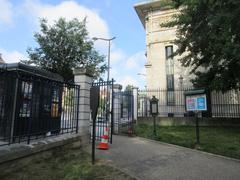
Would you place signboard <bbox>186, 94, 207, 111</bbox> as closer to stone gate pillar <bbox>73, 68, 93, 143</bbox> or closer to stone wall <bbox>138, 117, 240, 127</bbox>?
stone gate pillar <bbox>73, 68, 93, 143</bbox>

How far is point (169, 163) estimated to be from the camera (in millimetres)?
6414

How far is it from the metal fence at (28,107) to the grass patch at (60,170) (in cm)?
69

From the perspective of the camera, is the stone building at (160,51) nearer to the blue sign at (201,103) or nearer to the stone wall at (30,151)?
the blue sign at (201,103)

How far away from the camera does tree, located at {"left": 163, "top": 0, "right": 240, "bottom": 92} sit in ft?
30.4

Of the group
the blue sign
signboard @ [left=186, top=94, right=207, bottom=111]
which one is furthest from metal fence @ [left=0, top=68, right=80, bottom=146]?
the blue sign

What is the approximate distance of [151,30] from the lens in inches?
926

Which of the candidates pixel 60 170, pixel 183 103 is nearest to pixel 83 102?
pixel 60 170

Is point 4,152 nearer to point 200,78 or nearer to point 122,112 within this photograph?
point 122,112

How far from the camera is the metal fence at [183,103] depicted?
16.6 metres

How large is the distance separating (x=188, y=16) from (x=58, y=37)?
13.2 m

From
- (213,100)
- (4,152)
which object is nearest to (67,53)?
(213,100)

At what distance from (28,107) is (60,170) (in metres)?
2.13

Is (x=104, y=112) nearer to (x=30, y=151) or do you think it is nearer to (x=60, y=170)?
(x=60, y=170)

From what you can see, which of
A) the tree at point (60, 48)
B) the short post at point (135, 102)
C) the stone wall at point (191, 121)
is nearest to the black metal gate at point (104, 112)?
the short post at point (135, 102)
